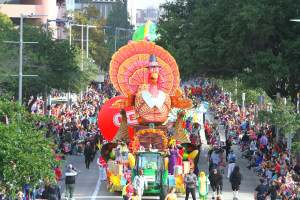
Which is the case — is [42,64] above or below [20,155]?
above

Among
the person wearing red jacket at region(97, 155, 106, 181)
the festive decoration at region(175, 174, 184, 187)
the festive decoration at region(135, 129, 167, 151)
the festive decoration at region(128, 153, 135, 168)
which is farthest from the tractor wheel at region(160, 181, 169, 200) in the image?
the person wearing red jacket at region(97, 155, 106, 181)

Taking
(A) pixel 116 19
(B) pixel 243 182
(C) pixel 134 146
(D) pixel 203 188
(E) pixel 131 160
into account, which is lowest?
(B) pixel 243 182

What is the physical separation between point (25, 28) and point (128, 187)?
821 inches

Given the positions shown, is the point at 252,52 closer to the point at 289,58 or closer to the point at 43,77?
the point at 289,58

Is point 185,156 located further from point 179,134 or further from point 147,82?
point 147,82

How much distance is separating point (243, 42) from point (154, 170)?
11289mm

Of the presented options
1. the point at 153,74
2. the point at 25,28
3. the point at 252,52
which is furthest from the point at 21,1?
the point at 153,74

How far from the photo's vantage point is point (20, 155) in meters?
14.1

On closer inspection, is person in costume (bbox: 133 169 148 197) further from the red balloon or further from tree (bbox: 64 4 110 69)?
tree (bbox: 64 4 110 69)

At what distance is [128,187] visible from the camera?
58.3 ft

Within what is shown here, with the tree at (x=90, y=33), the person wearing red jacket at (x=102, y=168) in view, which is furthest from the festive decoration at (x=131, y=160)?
the tree at (x=90, y=33)

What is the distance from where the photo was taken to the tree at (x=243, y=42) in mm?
25750

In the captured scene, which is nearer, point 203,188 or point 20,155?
point 20,155

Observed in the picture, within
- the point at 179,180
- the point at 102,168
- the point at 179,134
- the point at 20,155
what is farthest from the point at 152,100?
the point at 20,155
